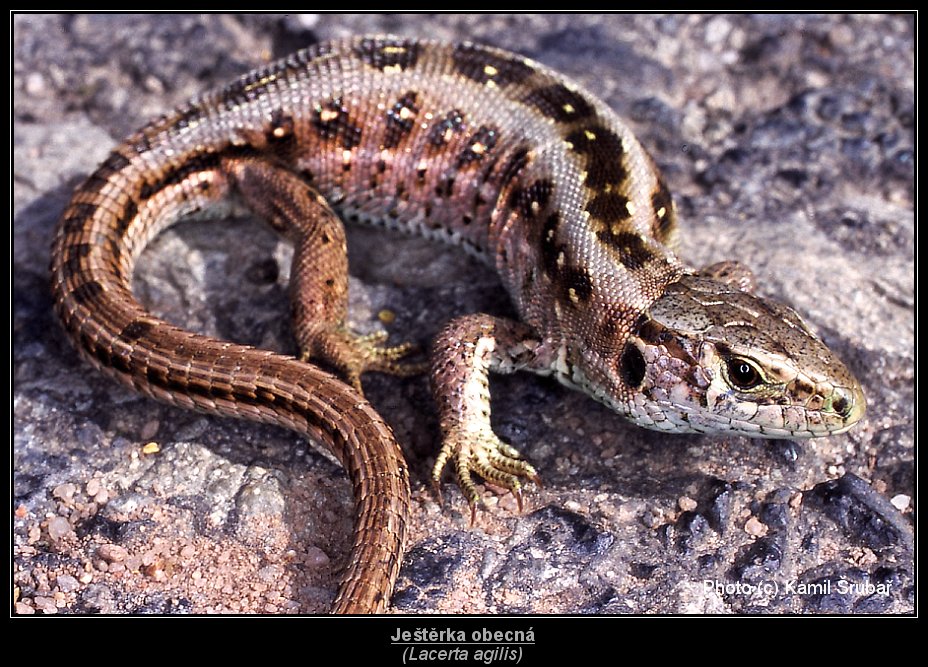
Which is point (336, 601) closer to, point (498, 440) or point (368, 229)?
point (498, 440)

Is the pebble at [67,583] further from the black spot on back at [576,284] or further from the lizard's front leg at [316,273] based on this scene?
the black spot on back at [576,284]

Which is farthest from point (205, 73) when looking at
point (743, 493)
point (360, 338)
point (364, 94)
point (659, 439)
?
point (743, 493)

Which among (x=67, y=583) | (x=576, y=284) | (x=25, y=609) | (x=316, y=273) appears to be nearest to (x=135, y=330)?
(x=316, y=273)

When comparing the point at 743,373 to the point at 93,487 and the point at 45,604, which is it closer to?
the point at 93,487

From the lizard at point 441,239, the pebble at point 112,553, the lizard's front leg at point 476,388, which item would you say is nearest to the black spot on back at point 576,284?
the lizard at point 441,239

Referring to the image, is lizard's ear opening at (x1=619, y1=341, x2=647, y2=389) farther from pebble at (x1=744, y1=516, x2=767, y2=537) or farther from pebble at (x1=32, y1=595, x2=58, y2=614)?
pebble at (x1=32, y1=595, x2=58, y2=614)
